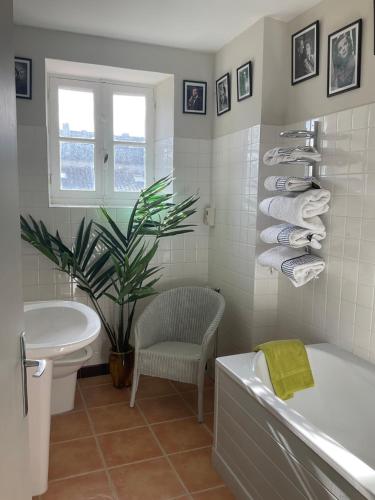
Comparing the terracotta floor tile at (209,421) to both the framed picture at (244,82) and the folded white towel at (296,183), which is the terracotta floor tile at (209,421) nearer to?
the folded white towel at (296,183)

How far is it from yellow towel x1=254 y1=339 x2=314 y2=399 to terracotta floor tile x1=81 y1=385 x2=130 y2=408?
1.27m

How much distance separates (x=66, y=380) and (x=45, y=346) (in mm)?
1000

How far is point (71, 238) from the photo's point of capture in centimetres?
301

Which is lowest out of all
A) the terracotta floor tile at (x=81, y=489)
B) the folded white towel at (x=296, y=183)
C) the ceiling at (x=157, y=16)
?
the terracotta floor tile at (x=81, y=489)

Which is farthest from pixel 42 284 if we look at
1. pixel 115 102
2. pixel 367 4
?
pixel 367 4

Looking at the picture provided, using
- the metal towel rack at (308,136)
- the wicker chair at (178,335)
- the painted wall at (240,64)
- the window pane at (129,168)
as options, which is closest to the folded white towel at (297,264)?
the metal towel rack at (308,136)

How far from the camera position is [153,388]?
120 inches

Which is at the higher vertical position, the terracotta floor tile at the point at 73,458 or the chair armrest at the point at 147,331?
the chair armrest at the point at 147,331

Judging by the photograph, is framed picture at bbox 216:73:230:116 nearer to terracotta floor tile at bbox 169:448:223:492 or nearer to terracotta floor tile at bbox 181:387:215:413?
terracotta floor tile at bbox 181:387:215:413

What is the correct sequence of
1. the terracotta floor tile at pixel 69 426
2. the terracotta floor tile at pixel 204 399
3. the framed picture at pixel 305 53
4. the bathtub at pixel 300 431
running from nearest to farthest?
the bathtub at pixel 300 431 → the framed picture at pixel 305 53 → the terracotta floor tile at pixel 69 426 → the terracotta floor tile at pixel 204 399

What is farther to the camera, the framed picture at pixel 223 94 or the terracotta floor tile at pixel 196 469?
the framed picture at pixel 223 94

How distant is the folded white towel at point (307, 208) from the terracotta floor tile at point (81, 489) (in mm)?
1694

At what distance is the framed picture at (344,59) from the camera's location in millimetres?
2016

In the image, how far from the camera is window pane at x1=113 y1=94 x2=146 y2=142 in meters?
3.25
